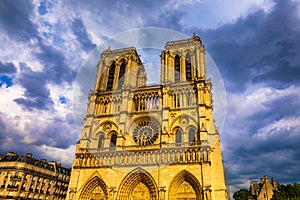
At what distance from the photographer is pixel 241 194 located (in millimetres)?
42438

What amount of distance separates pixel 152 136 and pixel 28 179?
62.7 ft

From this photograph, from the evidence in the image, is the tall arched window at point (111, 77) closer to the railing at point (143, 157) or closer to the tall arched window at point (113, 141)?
A: the tall arched window at point (113, 141)

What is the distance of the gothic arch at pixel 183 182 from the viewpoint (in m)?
19.0

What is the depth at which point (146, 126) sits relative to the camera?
24.1 meters

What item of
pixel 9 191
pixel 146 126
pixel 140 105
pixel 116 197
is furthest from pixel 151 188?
pixel 9 191

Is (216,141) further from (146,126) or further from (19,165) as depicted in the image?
(19,165)

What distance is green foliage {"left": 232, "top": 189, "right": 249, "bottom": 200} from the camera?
41469 mm

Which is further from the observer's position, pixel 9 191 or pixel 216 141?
pixel 9 191

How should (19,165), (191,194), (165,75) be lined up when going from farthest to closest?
(19,165), (165,75), (191,194)

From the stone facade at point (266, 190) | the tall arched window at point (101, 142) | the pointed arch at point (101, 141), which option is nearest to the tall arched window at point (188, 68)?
the pointed arch at point (101, 141)

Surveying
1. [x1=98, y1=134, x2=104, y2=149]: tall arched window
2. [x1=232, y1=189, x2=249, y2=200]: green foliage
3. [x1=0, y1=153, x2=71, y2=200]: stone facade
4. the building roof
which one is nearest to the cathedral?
[x1=98, y1=134, x2=104, y2=149]: tall arched window

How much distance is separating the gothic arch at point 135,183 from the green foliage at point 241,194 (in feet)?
92.9

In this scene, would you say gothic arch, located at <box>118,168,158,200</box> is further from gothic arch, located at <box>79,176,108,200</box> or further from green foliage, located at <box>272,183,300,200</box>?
green foliage, located at <box>272,183,300,200</box>

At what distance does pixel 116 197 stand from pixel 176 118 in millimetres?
9322
